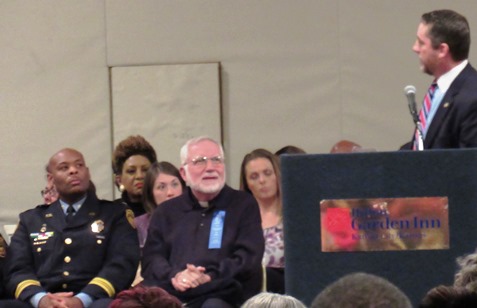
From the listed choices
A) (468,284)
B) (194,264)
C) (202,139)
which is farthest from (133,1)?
(468,284)

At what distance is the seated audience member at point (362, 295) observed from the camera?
245 centimetres

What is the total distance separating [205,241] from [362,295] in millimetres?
2540

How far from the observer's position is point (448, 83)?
13.8ft

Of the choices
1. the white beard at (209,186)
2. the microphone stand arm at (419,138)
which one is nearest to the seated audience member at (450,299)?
the microphone stand arm at (419,138)

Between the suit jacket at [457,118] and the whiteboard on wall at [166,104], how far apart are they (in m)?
3.24

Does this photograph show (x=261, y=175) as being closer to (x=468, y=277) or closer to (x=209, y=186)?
(x=209, y=186)

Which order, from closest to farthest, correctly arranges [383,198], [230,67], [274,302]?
1. [274,302]
2. [383,198]
3. [230,67]

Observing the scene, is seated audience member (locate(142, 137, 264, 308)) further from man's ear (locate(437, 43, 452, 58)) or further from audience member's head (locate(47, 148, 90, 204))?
man's ear (locate(437, 43, 452, 58))

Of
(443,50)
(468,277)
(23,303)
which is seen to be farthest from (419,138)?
(23,303)

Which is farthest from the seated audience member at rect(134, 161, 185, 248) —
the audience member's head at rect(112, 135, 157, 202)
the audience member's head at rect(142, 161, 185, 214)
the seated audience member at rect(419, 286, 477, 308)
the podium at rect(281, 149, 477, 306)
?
the seated audience member at rect(419, 286, 477, 308)

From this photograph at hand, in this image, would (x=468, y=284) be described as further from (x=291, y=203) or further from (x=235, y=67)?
(x=235, y=67)

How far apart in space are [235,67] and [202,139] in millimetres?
2169

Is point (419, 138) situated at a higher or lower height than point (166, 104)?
lower

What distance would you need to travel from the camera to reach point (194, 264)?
16.2 feet
